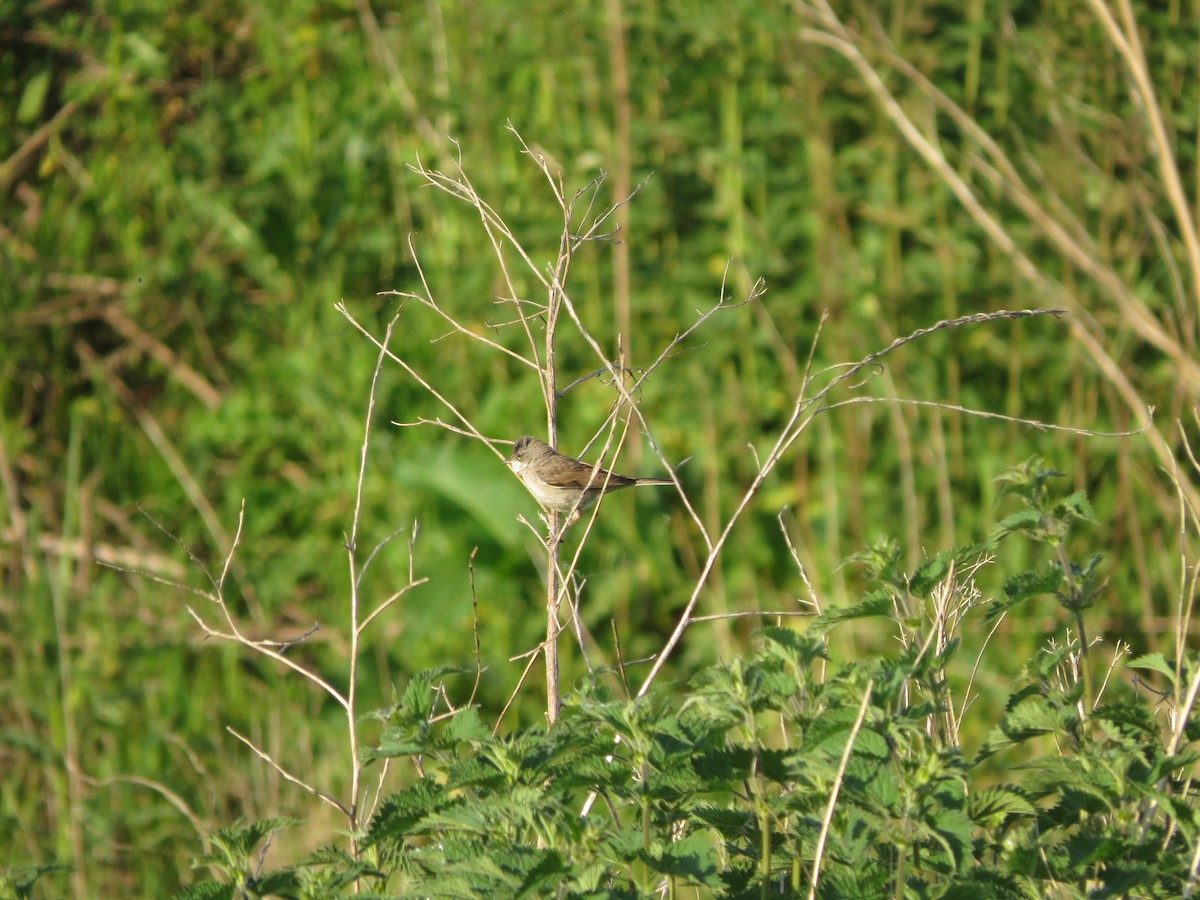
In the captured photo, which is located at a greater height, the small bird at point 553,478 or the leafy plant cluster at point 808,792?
the leafy plant cluster at point 808,792

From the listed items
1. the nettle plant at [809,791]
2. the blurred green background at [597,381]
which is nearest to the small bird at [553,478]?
the blurred green background at [597,381]

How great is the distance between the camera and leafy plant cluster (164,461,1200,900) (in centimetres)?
192

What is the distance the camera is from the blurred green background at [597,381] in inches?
233

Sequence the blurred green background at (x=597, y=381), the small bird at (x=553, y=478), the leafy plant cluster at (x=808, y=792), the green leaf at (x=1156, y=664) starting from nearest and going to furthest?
the leafy plant cluster at (x=808, y=792)
the green leaf at (x=1156, y=664)
the small bird at (x=553, y=478)
the blurred green background at (x=597, y=381)

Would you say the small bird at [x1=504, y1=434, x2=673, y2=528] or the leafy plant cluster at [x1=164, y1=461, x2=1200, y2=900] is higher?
the leafy plant cluster at [x1=164, y1=461, x2=1200, y2=900]

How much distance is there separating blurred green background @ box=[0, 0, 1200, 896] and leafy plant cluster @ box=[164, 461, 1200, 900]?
3306mm

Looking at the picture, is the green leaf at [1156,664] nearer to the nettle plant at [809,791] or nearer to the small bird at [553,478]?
the nettle plant at [809,791]

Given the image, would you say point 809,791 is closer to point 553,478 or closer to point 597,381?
point 553,478

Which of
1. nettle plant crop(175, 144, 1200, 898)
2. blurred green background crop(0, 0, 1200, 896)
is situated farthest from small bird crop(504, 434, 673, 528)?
nettle plant crop(175, 144, 1200, 898)

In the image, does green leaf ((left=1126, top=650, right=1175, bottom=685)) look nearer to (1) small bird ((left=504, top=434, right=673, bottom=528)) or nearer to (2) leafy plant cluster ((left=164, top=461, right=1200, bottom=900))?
(2) leafy plant cluster ((left=164, top=461, right=1200, bottom=900))

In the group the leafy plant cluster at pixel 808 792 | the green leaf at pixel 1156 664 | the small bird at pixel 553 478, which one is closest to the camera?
the leafy plant cluster at pixel 808 792

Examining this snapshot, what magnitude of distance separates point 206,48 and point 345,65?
3.44 feet

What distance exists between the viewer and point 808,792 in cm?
200

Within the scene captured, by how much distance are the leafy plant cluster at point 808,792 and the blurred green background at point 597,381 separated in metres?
3.31
